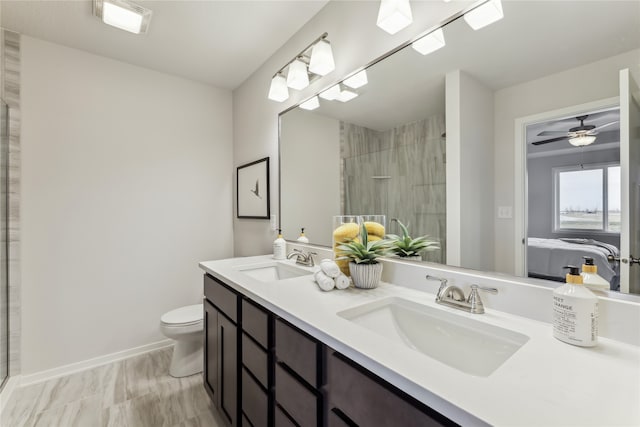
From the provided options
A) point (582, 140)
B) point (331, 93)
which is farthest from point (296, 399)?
point (331, 93)

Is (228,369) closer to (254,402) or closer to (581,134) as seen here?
(254,402)

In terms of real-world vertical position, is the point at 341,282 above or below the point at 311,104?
below

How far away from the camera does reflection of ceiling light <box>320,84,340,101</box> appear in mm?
1646

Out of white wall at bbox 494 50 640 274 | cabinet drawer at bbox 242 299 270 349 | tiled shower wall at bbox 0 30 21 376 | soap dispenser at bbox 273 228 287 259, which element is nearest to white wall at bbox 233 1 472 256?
soap dispenser at bbox 273 228 287 259

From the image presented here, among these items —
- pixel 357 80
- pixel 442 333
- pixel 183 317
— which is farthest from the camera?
pixel 183 317

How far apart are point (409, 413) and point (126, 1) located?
7.57 feet

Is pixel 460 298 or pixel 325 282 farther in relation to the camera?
pixel 325 282

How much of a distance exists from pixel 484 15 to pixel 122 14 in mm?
1947

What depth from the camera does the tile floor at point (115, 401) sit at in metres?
1.59

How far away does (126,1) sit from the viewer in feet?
5.27

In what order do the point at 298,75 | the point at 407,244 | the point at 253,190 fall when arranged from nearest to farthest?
the point at 407,244 → the point at 298,75 → the point at 253,190

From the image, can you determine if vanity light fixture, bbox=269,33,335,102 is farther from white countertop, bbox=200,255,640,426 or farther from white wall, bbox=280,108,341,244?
white countertop, bbox=200,255,640,426

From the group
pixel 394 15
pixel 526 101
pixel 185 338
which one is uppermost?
pixel 394 15

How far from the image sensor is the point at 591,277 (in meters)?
0.77
